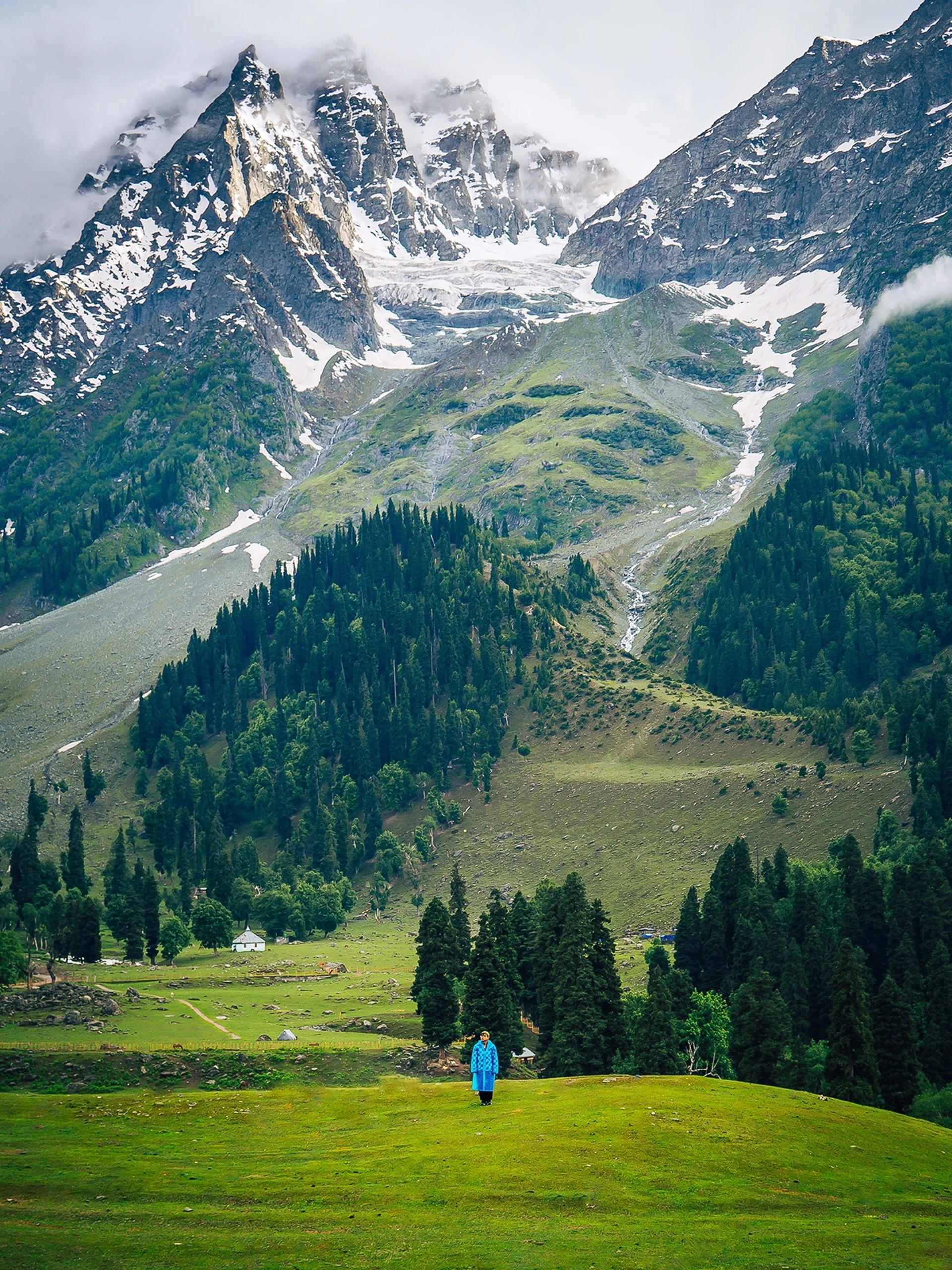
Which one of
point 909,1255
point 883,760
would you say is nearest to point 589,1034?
point 909,1255

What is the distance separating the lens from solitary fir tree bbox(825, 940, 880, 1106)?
89250 millimetres

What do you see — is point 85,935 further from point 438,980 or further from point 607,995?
point 607,995

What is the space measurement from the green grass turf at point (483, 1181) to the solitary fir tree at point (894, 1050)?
22.3 meters

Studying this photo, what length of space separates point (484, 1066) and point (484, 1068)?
0.14 metres

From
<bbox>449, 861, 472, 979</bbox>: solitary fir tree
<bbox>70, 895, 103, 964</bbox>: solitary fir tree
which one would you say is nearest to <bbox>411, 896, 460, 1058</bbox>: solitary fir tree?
<bbox>449, 861, 472, 979</bbox>: solitary fir tree

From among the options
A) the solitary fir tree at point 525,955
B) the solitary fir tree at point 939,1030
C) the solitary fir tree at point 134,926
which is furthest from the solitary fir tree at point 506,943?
the solitary fir tree at point 134,926

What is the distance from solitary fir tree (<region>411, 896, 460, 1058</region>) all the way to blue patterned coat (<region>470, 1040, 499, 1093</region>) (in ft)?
110

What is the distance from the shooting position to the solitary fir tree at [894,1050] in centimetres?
9194

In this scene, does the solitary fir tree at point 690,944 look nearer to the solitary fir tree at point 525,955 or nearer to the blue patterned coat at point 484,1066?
the solitary fir tree at point 525,955

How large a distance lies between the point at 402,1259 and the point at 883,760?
160070 millimetres

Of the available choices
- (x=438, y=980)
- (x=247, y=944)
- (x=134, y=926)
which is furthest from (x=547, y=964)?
(x=247, y=944)

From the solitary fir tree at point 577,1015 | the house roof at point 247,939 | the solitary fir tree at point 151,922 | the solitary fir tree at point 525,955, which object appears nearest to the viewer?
the solitary fir tree at point 577,1015

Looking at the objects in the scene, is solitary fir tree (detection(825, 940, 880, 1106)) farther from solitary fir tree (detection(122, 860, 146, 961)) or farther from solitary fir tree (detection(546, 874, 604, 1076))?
solitary fir tree (detection(122, 860, 146, 961))

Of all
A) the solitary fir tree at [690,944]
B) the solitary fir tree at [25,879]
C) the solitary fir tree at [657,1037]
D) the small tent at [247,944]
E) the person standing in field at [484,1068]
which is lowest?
the small tent at [247,944]
